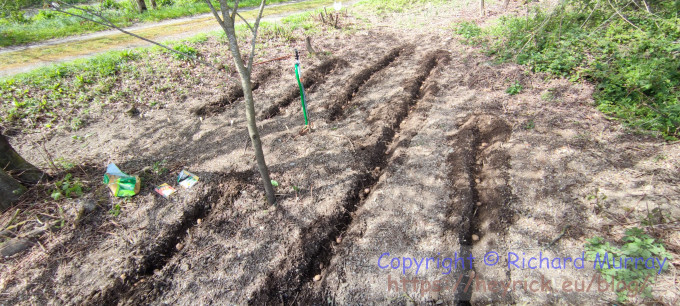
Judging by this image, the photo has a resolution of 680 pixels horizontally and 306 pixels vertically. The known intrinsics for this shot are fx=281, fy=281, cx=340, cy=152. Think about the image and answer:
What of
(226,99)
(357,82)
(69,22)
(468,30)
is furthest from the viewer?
(69,22)

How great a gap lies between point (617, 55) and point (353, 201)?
4874 mm

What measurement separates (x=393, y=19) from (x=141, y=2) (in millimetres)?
10681

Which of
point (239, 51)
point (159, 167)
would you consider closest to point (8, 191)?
point (159, 167)

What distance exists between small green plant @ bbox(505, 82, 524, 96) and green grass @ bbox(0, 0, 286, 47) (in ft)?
32.3

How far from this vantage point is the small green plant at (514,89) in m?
4.74

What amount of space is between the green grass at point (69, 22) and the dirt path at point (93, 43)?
0.48 meters

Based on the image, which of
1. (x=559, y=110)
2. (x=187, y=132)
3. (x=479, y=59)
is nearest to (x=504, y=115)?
(x=559, y=110)

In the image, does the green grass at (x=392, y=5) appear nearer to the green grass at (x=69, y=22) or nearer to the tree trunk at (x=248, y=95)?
the green grass at (x=69, y=22)

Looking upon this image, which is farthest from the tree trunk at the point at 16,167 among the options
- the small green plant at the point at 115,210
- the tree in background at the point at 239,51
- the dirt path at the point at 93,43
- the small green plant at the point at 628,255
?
the small green plant at the point at 628,255

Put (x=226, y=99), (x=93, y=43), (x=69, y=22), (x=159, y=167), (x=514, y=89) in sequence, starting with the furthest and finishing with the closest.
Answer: (x=69, y=22) → (x=93, y=43) → (x=226, y=99) → (x=514, y=89) → (x=159, y=167)

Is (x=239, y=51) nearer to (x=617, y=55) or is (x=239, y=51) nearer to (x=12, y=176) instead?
(x=12, y=176)

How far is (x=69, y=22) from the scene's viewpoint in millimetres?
10039

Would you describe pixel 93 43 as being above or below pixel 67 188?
above

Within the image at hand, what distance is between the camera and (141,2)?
11898 millimetres
